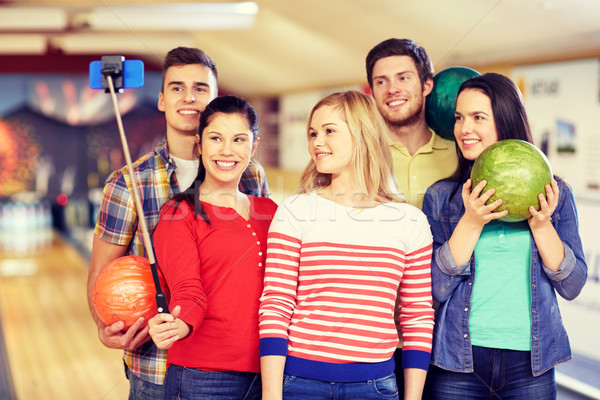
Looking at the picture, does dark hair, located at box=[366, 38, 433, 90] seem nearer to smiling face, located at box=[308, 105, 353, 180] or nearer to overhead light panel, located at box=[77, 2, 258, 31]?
smiling face, located at box=[308, 105, 353, 180]

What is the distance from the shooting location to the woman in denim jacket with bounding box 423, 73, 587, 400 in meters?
1.10


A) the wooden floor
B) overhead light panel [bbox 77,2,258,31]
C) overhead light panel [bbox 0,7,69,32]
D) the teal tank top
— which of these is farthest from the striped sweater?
overhead light panel [bbox 0,7,69,32]

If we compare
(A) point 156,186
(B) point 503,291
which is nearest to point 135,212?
(A) point 156,186

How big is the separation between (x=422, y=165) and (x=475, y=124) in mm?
255

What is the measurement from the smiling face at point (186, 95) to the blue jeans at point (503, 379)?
792 millimetres

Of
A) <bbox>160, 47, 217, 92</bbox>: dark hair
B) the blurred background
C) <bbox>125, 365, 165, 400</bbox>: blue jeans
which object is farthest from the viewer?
the blurred background

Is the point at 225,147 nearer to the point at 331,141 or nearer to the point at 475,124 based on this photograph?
the point at 331,141

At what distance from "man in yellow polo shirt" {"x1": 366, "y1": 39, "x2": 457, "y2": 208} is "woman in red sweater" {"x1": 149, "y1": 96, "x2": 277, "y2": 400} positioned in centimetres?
40

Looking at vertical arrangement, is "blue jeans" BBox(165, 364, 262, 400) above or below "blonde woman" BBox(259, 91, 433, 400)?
below

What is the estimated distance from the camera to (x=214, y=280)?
1.12 meters

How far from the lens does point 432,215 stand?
1207 millimetres

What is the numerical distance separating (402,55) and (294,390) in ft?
2.75

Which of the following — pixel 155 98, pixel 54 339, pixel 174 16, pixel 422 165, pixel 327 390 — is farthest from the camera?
pixel 155 98

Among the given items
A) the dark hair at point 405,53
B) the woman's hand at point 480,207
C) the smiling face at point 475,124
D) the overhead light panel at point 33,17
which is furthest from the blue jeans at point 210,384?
the overhead light panel at point 33,17
